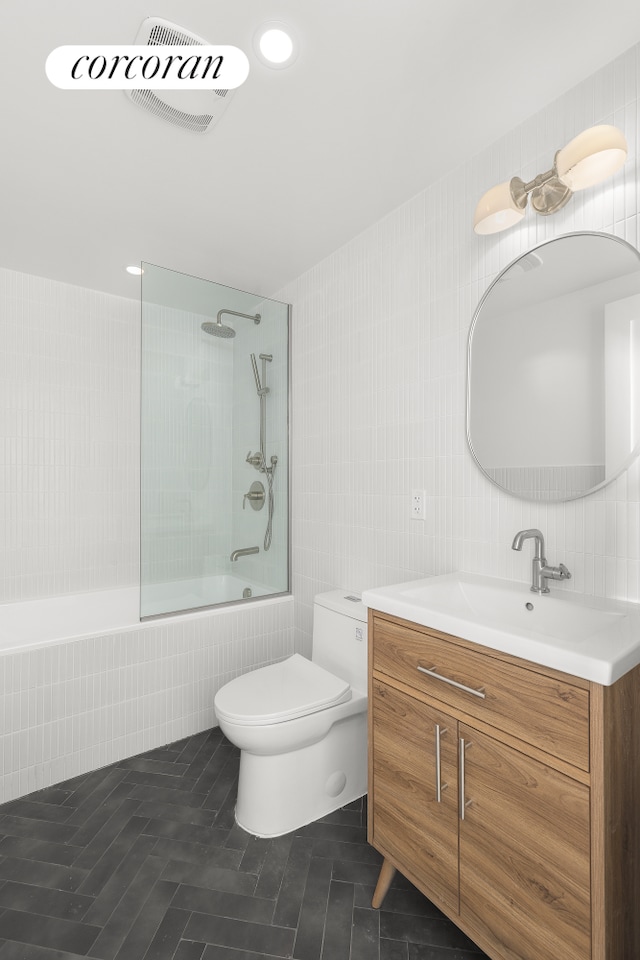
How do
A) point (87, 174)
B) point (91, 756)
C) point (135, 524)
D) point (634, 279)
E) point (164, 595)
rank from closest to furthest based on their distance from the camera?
1. point (634, 279)
2. point (87, 174)
3. point (91, 756)
4. point (164, 595)
5. point (135, 524)

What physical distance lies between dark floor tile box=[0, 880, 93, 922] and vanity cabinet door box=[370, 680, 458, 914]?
2.91 feet

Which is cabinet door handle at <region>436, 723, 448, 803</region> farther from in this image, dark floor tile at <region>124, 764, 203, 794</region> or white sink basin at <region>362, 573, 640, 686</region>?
dark floor tile at <region>124, 764, 203, 794</region>

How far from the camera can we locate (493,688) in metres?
1.09

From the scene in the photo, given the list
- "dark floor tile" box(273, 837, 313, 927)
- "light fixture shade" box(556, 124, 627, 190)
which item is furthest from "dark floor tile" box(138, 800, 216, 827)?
"light fixture shade" box(556, 124, 627, 190)

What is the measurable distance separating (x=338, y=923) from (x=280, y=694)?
659mm

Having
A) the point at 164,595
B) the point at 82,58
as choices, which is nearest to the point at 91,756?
the point at 164,595

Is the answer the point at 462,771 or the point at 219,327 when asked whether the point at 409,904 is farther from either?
the point at 219,327

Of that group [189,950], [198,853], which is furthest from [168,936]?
[198,853]

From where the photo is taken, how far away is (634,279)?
130 cm

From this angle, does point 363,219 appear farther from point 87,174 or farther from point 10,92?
point 10,92

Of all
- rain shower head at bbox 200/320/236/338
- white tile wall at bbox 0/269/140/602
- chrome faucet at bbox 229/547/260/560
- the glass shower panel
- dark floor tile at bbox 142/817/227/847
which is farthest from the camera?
white tile wall at bbox 0/269/140/602

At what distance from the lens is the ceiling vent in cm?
129

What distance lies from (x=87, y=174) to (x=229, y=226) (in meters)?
0.61

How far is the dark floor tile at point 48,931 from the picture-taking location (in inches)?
51.4
